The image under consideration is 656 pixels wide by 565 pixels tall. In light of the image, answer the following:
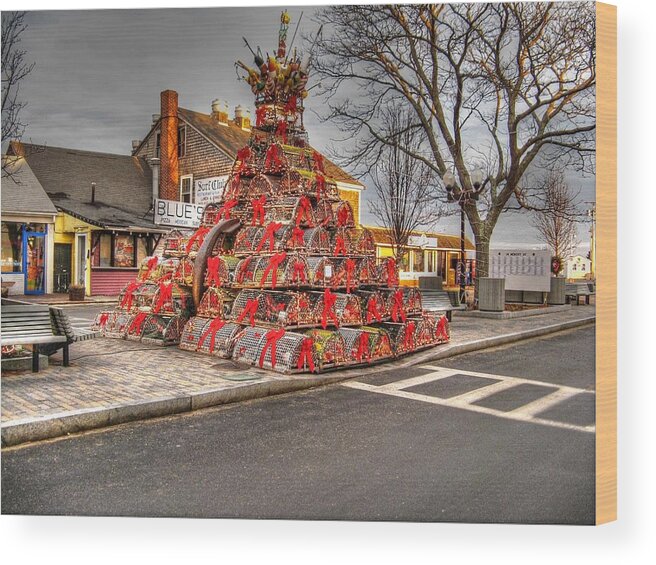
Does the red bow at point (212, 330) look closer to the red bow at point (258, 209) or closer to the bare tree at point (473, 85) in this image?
the red bow at point (258, 209)

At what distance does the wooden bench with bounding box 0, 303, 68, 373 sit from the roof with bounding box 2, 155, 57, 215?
87cm

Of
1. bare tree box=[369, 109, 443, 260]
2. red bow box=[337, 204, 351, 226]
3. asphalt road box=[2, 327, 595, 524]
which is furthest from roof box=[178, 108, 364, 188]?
asphalt road box=[2, 327, 595, 524]

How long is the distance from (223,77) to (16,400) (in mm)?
3180

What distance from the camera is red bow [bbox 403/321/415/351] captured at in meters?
6.95

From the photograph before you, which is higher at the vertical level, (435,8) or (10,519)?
(435,8)

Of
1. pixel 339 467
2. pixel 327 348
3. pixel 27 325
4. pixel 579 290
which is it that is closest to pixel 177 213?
pixel 27 325

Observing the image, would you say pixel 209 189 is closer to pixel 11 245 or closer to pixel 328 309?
pixel 328 309

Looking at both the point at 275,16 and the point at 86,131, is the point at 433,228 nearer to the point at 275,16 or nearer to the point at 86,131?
the point at 275,16

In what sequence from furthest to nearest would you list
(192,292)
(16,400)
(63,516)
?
(192,292), (16,400), (63,516)

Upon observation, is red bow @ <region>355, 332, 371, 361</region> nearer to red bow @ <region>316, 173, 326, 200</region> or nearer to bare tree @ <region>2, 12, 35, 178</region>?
Result: red bow @ <region>316, 173, 326, 200</region>

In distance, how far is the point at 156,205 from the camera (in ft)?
18.8

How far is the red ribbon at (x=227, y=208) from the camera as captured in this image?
701 cm

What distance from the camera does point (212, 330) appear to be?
6.82 metres

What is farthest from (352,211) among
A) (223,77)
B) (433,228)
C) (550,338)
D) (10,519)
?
(10,519)
